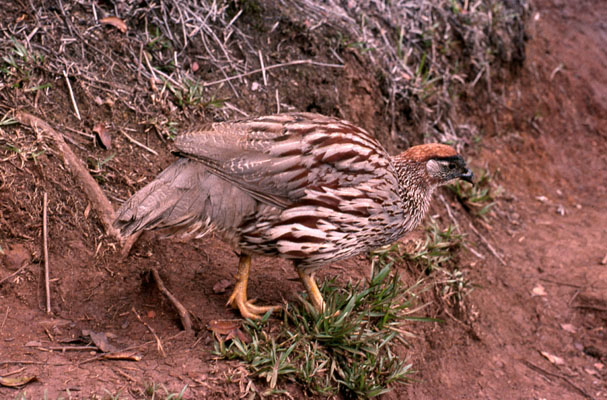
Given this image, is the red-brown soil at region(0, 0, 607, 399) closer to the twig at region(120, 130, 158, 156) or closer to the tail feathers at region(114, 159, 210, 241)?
the twig at region(120, 130, 158, 156)

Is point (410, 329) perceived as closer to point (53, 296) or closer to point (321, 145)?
point (321, 145)

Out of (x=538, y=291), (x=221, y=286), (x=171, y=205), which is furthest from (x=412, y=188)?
(x=538, y=291)

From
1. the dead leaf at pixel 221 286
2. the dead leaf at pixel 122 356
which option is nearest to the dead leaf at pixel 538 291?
the dead leaf at pixel 221 286

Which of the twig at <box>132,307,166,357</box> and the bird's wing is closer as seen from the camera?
the twig at <box>132,307,166,357</box>

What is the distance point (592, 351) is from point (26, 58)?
203 inches

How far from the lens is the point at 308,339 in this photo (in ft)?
12.7

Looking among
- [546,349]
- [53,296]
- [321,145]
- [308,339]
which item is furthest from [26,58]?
[546,349]

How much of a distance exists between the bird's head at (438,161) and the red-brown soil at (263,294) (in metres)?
0.95

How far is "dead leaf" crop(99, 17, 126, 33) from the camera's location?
5215mm

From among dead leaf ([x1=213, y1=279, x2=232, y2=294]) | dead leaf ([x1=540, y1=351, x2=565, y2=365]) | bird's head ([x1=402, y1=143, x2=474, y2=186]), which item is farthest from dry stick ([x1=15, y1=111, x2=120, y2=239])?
dead leaf ([x1=540, y1=351, x2=565, y2=365])

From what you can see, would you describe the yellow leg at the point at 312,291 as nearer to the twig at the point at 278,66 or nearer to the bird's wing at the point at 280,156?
the bird's wing at the point at 280,156

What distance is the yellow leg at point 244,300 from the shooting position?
13.2 feet

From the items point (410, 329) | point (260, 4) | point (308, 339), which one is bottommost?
point (410, 329)

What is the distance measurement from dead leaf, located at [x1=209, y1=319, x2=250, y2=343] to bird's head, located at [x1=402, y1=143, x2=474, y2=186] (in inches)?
66.2
